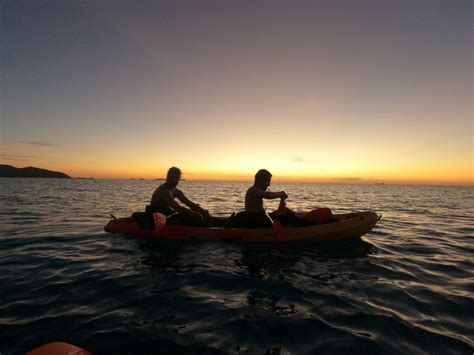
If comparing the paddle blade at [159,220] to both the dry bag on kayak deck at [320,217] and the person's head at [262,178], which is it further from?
the dry bag on kayak deck at [320,217]

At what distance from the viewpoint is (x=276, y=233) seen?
887 centimetres

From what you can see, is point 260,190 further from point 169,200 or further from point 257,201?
point 169,200

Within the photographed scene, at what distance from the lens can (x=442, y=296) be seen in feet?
17.5

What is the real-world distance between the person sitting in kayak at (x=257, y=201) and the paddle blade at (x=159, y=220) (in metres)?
2.41

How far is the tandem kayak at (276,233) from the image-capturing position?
350 inches

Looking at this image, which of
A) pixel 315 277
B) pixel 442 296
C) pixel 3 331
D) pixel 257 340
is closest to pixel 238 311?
pixel 257 340

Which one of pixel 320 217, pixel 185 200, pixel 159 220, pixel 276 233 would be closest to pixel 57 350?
pixel 159 220

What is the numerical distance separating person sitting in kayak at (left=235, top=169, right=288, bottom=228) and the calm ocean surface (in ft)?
2.86

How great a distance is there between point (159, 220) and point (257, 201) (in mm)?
3196

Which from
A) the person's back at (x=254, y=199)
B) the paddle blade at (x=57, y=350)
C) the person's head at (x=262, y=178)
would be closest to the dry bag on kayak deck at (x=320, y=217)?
the person's back at (x=254, y=199)

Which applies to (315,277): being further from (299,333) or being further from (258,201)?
(258,201)

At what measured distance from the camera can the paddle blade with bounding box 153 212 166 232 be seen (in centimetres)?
884

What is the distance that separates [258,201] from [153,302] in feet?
15.5

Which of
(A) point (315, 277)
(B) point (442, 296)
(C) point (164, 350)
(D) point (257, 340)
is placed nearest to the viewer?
(C) point (164, 350)
